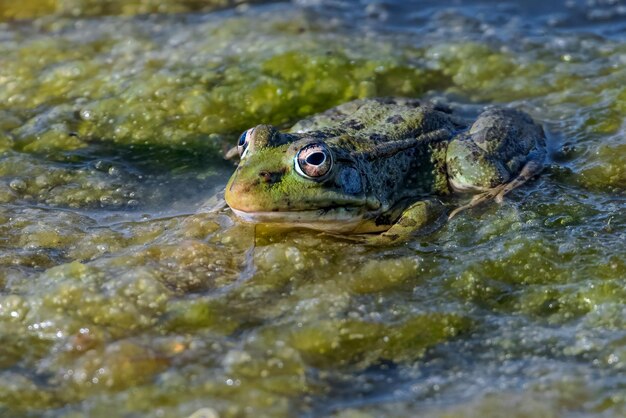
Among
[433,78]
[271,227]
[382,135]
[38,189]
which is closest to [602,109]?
[433,78]

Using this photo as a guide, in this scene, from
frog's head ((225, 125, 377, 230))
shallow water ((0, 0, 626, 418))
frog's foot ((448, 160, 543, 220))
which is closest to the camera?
shallow water ((0, 0, 626, 418))

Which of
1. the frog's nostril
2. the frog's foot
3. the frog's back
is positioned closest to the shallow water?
the frog's foot

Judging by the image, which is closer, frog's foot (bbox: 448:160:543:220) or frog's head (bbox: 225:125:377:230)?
frog's head (bbox: 225:125:377:230)

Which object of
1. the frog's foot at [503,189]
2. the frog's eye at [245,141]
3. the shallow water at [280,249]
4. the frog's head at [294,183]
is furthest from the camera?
the frog's foot at [503,189]

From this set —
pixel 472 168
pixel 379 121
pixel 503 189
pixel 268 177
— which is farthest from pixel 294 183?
pixel 503 189

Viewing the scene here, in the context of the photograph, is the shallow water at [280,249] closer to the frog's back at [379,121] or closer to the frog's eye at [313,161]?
the frog's eye at [313,161]

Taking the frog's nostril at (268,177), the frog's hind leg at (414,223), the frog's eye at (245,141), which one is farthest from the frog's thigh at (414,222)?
the frog's eye at (245,141)

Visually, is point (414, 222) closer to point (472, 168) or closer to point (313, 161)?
point (472, 168)

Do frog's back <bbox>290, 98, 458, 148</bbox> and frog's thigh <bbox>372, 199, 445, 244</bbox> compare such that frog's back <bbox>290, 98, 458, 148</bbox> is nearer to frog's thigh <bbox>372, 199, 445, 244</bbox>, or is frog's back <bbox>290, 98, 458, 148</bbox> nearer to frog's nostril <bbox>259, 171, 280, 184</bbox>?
frog's thigh <bbox>372, 199, 445, 244</bbox>
